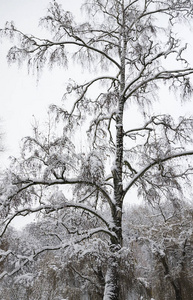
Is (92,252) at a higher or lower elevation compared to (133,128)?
lower

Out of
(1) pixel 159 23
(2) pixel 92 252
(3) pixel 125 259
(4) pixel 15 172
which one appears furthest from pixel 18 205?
(1) pixel 159 23

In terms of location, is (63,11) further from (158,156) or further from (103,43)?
(158,156)

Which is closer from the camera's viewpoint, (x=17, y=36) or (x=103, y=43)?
(x=17, y=36)

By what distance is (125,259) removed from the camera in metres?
3.72

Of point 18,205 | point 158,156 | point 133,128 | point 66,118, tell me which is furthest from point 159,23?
point 18,205

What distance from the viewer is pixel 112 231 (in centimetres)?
417

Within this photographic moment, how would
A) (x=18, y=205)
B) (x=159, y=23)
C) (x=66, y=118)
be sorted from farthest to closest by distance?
(x=159, y=23)
(x=66, y=118)
(x=18, y=205)

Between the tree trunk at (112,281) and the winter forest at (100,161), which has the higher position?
the winter forest at (100,161)

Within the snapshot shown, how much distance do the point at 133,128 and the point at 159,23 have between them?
9.53ft

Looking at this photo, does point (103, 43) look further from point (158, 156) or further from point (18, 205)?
point (18, 205)

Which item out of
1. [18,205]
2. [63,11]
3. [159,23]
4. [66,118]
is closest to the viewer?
[18,205]

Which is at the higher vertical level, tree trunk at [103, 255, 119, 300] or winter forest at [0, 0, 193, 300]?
winter forest at [0, 0, 193, 300]

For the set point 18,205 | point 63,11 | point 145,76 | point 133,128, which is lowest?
point 18,205

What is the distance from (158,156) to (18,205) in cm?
254
